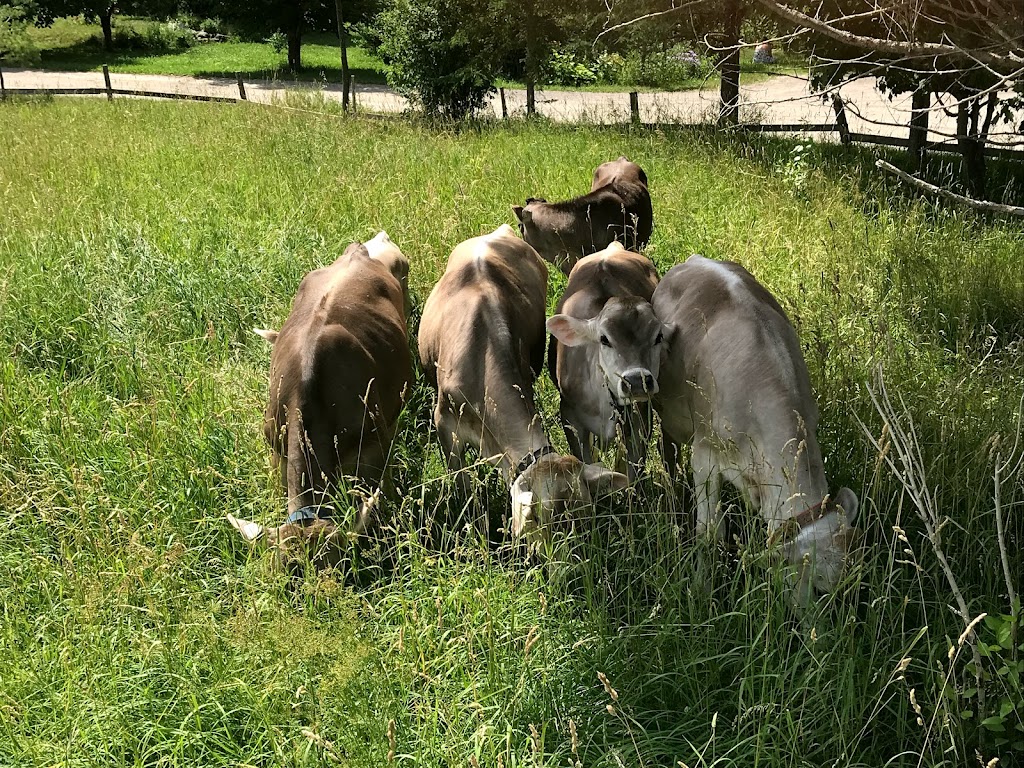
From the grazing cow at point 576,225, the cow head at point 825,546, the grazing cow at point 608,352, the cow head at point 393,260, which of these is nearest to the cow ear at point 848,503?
the cow head at point 825,546

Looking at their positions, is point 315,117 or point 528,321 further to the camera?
point 315,117

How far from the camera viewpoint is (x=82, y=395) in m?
5.32

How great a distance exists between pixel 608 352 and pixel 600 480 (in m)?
0.82

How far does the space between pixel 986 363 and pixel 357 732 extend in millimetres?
4730

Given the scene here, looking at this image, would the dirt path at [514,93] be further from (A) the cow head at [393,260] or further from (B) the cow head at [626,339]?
(B) the cow head at [626,339]

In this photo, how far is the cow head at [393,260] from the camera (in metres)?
6.36

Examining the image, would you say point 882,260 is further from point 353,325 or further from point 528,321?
point 353,325

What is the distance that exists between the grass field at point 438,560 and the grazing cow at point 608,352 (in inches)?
13.1

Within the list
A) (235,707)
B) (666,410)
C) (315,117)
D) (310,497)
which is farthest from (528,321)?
(315,117)

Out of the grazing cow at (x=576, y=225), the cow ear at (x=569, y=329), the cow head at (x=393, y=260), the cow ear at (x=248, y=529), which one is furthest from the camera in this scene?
the grazing cow at (x=576, y=225)

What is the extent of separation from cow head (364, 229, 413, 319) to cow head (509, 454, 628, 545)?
2.61m

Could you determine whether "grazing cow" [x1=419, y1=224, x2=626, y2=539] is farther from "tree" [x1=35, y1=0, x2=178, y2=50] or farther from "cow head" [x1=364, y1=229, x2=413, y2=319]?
"tree" [x1=35, y1=0, x2=178, y2=50]

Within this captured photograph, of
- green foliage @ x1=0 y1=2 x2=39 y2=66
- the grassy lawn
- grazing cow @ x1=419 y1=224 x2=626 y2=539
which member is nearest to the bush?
the grassy lawn

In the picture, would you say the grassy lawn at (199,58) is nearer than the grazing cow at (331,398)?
No
